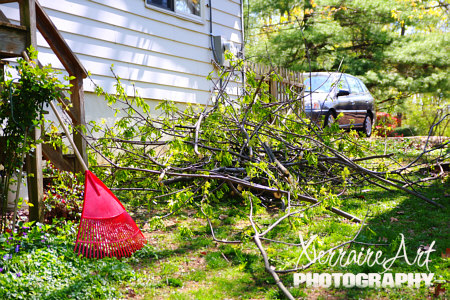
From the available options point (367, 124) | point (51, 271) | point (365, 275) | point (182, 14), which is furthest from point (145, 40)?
point (367, 124)

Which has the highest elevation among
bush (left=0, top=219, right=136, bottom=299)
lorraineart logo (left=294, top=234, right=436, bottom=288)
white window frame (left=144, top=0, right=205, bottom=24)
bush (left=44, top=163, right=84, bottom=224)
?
white window frame (left=144, top=0, right=205, bottom=24)

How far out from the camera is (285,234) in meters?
4.68

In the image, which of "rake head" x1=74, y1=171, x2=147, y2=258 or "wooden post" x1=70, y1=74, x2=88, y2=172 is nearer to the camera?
"rake head" x1=74, y1=171, x2=147, y2=258

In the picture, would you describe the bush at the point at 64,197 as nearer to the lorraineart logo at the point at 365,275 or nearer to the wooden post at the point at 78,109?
the wooden post at the point at 78,109

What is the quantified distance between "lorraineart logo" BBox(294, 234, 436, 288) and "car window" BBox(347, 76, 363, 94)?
961cm

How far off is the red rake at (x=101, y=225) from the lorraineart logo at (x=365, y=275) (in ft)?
4.97

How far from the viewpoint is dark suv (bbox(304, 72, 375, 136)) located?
1165cm

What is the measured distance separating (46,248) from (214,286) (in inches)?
54.7

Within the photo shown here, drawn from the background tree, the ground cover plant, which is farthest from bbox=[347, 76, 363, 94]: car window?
the ground cover plant

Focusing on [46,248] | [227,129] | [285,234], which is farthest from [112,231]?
[227,129]

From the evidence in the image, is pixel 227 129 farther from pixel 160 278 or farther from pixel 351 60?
pixel 351 60

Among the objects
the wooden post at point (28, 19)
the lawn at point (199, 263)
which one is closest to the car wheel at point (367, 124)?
the lawn at point (199, 263)

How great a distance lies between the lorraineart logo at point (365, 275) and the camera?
3357 millimetres

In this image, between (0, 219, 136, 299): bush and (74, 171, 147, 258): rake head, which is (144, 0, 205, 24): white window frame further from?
(0, 219, 136, 299): bush
